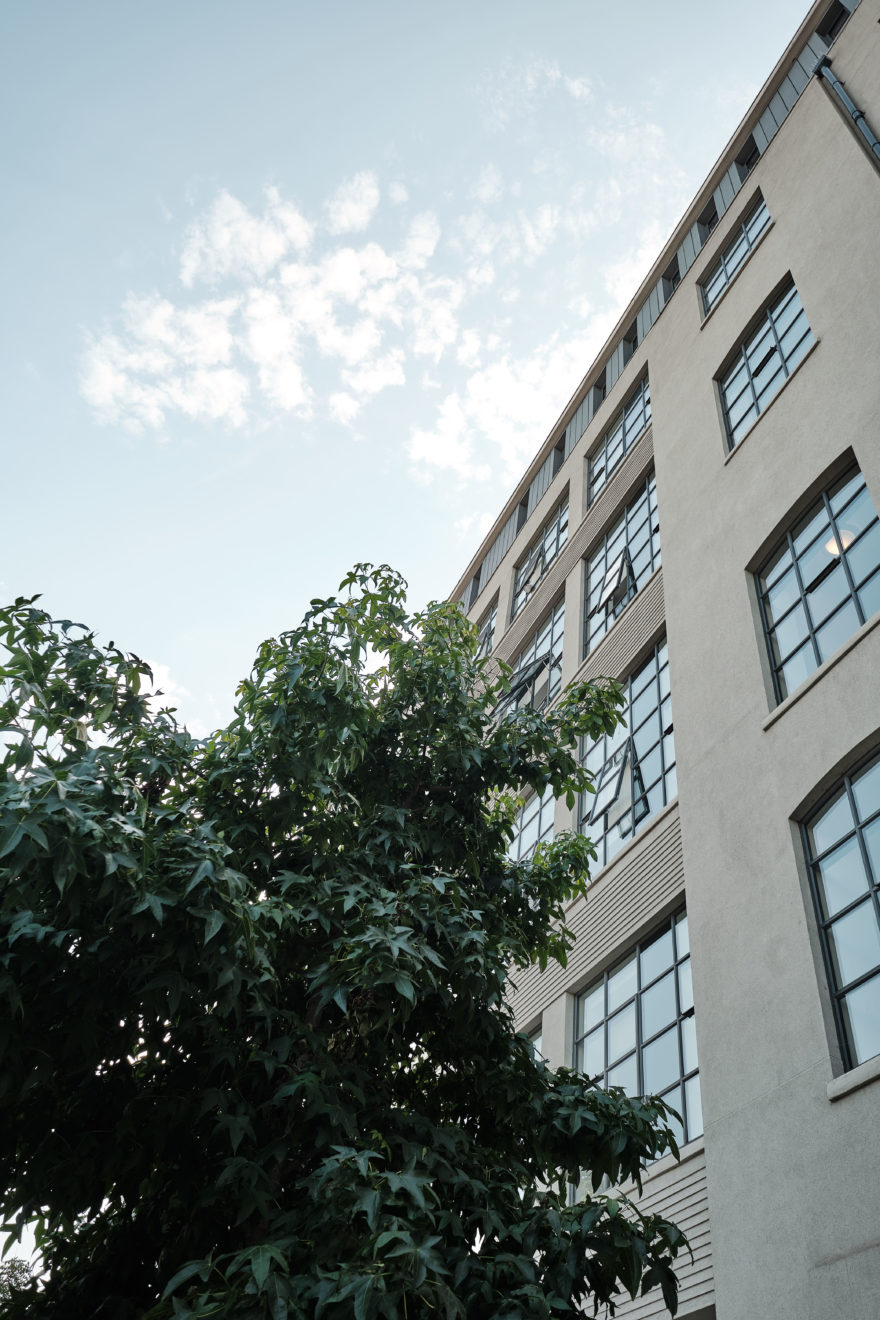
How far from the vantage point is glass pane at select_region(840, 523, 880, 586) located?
10992 mm

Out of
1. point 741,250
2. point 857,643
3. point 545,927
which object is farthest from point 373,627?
point 741,250

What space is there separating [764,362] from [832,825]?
8376 millimetres

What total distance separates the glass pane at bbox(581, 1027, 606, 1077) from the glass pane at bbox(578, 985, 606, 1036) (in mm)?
181

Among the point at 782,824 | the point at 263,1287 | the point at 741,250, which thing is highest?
the point at 741,250

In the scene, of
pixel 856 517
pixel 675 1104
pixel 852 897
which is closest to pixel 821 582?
pixel 856 517

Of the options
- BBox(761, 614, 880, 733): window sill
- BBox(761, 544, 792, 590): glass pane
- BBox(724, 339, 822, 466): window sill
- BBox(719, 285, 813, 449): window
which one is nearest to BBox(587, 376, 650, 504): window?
BBox(719, 285, 813, 449): window

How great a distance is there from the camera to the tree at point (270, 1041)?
15.4 ft

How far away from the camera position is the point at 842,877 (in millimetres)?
9664

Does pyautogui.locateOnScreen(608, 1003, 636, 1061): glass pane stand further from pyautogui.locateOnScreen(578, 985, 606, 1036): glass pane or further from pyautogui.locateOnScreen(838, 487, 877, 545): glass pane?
pyautogui.locateOnScreen(838, 487, 877, 545): glass pane

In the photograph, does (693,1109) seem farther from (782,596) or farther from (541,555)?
(541,555)

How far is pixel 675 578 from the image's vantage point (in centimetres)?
1531

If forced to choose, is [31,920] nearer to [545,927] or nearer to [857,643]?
[545,927]

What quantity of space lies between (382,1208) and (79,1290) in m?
1.80

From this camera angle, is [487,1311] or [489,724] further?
[489,724]
